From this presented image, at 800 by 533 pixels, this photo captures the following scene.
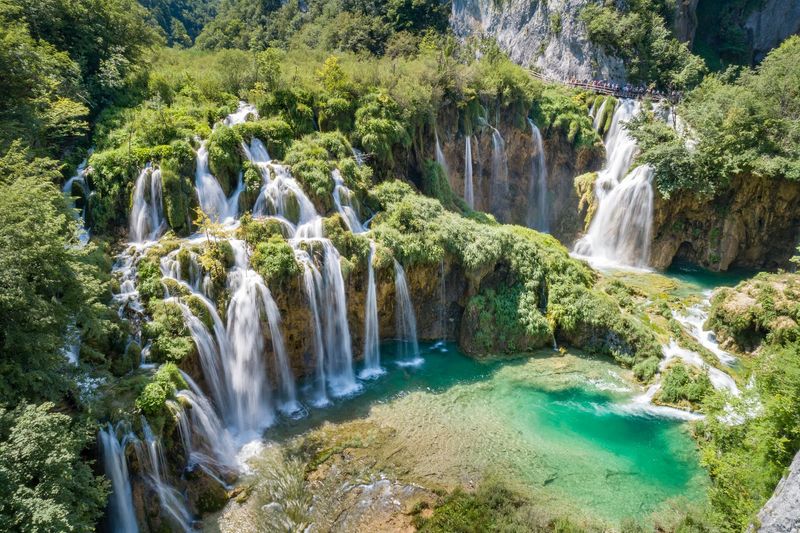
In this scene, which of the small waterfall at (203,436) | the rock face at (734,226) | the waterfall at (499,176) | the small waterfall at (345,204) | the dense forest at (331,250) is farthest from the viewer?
the waterfall at (499,176)

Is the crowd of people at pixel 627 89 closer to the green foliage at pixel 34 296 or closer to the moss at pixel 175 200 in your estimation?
the moss at pixel 175 200

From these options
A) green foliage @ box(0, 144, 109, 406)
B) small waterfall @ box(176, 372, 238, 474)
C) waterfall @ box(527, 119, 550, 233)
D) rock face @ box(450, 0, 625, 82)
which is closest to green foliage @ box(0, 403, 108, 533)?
green foliage @ box(0, 144, 109, 406)

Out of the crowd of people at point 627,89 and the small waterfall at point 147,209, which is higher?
the crowd of people at point 627,89

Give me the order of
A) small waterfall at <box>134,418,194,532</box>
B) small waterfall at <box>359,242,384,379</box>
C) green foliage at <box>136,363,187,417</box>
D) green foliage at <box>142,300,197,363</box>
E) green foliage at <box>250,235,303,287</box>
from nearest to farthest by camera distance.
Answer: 1. small waterfall at <box>134,418,194,532</box>
2. green foliage at <box>136,363,187,417</box>
3. green foliage at <box>142,300,197,363</box>
4. green foliage at <box>250,235,303,287</box>
5. small waterfall at <box>359,242,384,379</box>

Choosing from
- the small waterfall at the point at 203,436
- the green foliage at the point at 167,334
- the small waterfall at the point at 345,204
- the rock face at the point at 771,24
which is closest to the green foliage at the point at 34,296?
the green foliage at the point at 167,334

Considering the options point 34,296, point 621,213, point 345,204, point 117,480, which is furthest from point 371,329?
point 621,213

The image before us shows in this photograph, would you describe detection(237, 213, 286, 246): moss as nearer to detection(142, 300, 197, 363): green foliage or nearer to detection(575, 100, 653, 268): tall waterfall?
detection(142, 300, 197, 363): green foliage
